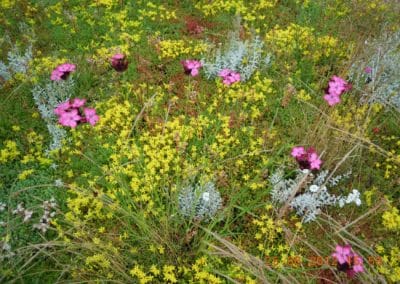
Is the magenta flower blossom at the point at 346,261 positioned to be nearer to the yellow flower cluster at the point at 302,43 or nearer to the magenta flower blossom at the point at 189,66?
the magenta flower blossom at the point at 189,66

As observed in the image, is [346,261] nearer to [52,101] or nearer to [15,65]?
[52,101]

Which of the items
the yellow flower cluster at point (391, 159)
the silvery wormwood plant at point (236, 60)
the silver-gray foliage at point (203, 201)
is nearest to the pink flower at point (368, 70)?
the yellow flower cluster at point (391, 159)

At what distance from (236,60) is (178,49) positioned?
979 mm

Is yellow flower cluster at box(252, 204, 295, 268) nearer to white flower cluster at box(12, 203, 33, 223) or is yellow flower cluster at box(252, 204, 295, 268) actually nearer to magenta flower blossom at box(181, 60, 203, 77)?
magenta flower blossom at box(181, 60, 203, 77)

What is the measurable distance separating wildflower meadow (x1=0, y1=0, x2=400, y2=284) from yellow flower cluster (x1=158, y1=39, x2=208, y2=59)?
3 cm

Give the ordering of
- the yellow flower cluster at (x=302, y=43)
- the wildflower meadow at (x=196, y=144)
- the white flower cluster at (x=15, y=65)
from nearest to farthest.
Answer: the wildflower meadow at (x=196, y=144), the white flower cluster at (x=15, y=65), the yellow flower cluster at (x=302, y=43)

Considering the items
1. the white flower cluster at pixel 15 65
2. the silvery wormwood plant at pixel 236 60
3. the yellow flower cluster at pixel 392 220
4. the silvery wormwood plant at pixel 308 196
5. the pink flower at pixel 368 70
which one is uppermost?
the pink flower at pixel 368 70

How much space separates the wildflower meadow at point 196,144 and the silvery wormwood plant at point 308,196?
3cm

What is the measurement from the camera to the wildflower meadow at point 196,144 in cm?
357

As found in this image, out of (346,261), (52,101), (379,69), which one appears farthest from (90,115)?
(379,69)

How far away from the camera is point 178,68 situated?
222 inches

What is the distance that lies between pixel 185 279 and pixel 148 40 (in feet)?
12.4

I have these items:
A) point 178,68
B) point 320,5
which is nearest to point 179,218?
point 178,68

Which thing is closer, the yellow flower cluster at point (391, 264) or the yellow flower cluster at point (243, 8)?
the yellow flower cluster at point (391, 264)
